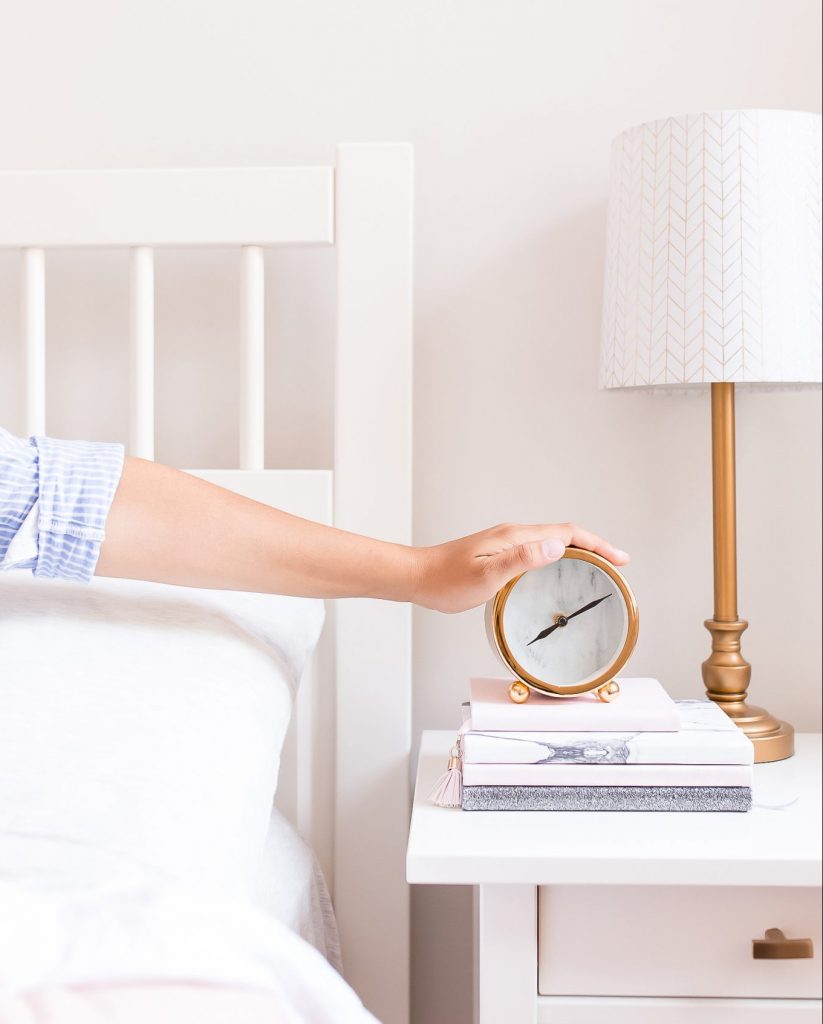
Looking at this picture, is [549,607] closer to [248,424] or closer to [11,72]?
[248,424]

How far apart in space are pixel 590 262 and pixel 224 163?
46 cm

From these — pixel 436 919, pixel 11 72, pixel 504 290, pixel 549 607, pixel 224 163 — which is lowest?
pixel 436 919

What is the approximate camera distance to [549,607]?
3.05 ft

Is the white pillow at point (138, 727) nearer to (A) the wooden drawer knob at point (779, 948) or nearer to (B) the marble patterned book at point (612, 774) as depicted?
(B) the marble patterned book at point (612, 774)

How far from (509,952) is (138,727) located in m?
0.34

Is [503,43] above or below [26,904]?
above

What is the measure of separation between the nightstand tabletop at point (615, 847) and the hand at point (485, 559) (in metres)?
A: 0.19

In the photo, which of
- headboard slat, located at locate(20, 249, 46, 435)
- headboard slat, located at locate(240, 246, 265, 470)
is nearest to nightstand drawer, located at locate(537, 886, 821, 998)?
headboard slat, located at locate(240, 246, 265, 470)

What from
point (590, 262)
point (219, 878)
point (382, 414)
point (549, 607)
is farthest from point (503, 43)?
point (219, 878)

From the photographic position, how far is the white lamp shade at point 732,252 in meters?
0.96

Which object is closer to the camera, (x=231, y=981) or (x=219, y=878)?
(x=231, y=981)

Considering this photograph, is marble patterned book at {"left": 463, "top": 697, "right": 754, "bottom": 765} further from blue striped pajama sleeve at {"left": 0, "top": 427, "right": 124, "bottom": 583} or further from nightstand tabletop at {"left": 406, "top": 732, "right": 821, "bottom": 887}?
blue striped pajama sleeve at {"left": 0, "top": 427, "right": 124, "bottom": 583}

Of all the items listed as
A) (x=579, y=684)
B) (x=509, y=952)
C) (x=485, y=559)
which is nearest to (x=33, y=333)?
(x=485, y=559)

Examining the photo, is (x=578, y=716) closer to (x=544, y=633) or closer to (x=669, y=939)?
(x=544, y=633)
